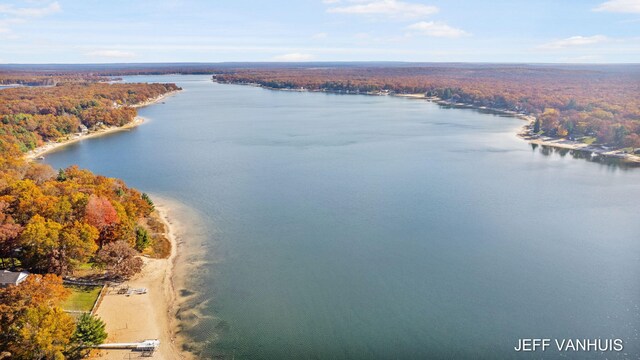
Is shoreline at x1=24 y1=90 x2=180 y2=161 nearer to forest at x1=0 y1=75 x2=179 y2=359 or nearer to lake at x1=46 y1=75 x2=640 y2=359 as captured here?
lake at x1=46 y1=75 x2=640 y2=359

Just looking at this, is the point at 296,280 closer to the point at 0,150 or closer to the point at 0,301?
the point at 0,301

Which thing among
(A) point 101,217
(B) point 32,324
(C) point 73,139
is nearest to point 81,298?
(B) point 32,324

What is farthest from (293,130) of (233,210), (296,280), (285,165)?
(296,280)

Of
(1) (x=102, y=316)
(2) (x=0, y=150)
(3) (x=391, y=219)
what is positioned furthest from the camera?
(2) (x=0, y=150)

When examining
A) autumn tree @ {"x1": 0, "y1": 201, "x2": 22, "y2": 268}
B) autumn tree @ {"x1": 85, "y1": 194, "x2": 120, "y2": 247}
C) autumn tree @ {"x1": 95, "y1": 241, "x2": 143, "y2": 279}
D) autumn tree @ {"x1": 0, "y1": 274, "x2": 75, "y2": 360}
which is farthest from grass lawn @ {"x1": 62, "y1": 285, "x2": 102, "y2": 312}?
autumn tree @ {"x1": 0, "y1": 201, "x2": 22, "y2": 268}

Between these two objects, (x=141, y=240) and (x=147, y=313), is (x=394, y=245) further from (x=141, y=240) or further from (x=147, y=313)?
(x=141, y=240)
